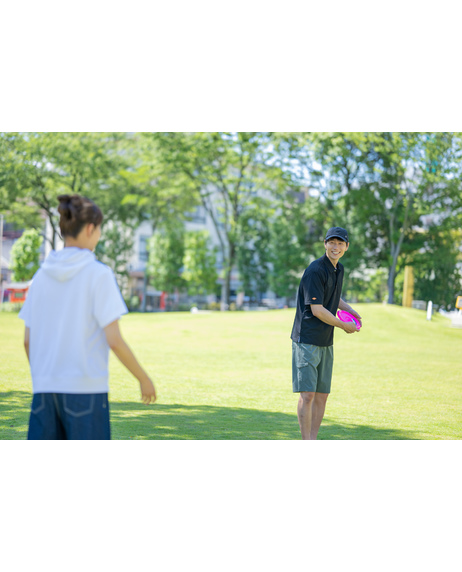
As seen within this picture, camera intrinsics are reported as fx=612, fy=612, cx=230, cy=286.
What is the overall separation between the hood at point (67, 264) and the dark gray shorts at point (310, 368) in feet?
5.91

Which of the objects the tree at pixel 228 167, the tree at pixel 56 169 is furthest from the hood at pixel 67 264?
the tree at pixel 228 167

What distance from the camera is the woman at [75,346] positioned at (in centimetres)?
208

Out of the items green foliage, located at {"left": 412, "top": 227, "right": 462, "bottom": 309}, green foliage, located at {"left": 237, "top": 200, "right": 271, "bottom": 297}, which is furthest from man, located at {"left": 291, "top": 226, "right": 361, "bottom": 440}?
green foliage, located at {"left": 237, "top": 200, "right": 271, "bottom": 297}

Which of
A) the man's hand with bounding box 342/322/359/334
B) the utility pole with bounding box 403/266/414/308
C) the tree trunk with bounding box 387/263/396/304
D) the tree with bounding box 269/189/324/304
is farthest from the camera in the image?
the tree with bounding box 269/189/324/304

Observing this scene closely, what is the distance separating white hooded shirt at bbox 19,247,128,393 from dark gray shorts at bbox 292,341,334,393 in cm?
169

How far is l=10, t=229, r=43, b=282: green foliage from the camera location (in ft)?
40.4

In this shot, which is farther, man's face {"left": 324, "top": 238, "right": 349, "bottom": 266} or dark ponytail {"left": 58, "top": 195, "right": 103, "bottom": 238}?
man's face {"left": 324, "top": 238, "right": 349, "bottom": 266}

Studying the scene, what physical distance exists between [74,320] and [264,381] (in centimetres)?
532

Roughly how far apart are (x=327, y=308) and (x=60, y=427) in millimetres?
1978

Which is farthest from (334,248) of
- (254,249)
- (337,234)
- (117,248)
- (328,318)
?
(117,248)

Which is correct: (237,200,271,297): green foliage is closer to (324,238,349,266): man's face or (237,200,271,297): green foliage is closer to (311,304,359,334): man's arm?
(324,238,349,266): man's face

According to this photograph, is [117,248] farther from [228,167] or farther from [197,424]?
[197,424]

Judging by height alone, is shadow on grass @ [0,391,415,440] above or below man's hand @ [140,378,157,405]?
below
